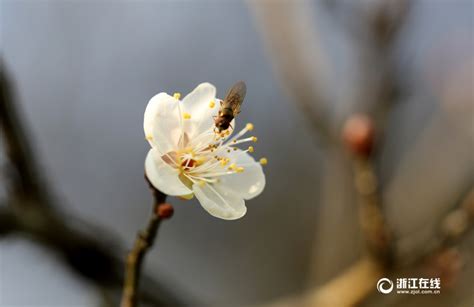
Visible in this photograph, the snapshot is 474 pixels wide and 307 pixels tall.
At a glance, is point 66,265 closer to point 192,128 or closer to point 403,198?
point 192,128

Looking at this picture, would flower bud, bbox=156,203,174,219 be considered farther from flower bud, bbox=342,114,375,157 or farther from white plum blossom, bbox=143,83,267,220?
flower bud, bbox=342,114,375,157

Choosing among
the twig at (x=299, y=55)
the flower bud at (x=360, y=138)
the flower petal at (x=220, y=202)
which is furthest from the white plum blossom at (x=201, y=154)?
the twig at (x=299, y=55)

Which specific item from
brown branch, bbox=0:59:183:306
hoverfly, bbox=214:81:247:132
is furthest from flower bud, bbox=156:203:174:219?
brown branch, bbox=0:59:183:306

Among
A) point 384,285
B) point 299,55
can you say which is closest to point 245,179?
point 384,285

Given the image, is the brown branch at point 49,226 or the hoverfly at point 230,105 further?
the brown branch at point 49,226

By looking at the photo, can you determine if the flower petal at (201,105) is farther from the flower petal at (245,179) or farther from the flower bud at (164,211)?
the flower bud at (164,211)

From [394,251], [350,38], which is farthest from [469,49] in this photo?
[394,251]
